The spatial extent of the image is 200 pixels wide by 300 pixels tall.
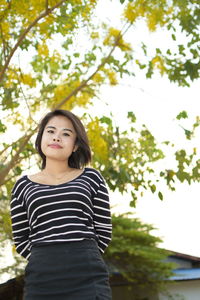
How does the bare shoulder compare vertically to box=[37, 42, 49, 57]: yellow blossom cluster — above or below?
below

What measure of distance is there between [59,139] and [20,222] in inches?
17.2

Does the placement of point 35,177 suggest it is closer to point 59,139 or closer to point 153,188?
point 59,139

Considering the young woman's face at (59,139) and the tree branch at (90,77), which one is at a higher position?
the tree branch at (90,77)

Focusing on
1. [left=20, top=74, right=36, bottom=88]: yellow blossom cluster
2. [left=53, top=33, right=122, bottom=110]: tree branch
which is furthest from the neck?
[left=20, top=74, right=36, bottom=88]: yellow blossom cluster

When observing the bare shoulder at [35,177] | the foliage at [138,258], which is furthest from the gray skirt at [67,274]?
the foliage at [138,258]

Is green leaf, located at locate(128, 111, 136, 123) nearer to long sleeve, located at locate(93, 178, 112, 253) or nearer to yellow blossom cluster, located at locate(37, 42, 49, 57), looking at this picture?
yellow blossom cluster, located at locate(37, 42, 49, 57)

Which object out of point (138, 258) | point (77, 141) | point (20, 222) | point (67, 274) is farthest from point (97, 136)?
point (138, 258)

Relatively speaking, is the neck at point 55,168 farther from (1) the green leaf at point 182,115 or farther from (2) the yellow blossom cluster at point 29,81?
(2) the yellow blossom cluster at point 29,81

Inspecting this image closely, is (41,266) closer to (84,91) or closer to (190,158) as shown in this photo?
(190,158)

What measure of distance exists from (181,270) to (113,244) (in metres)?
3.24

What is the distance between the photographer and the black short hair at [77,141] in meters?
2.45

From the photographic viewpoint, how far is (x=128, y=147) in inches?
272

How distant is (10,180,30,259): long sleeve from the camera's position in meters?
2.32

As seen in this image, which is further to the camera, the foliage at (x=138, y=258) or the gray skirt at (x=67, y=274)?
the foliage at (x=138, y=258)
